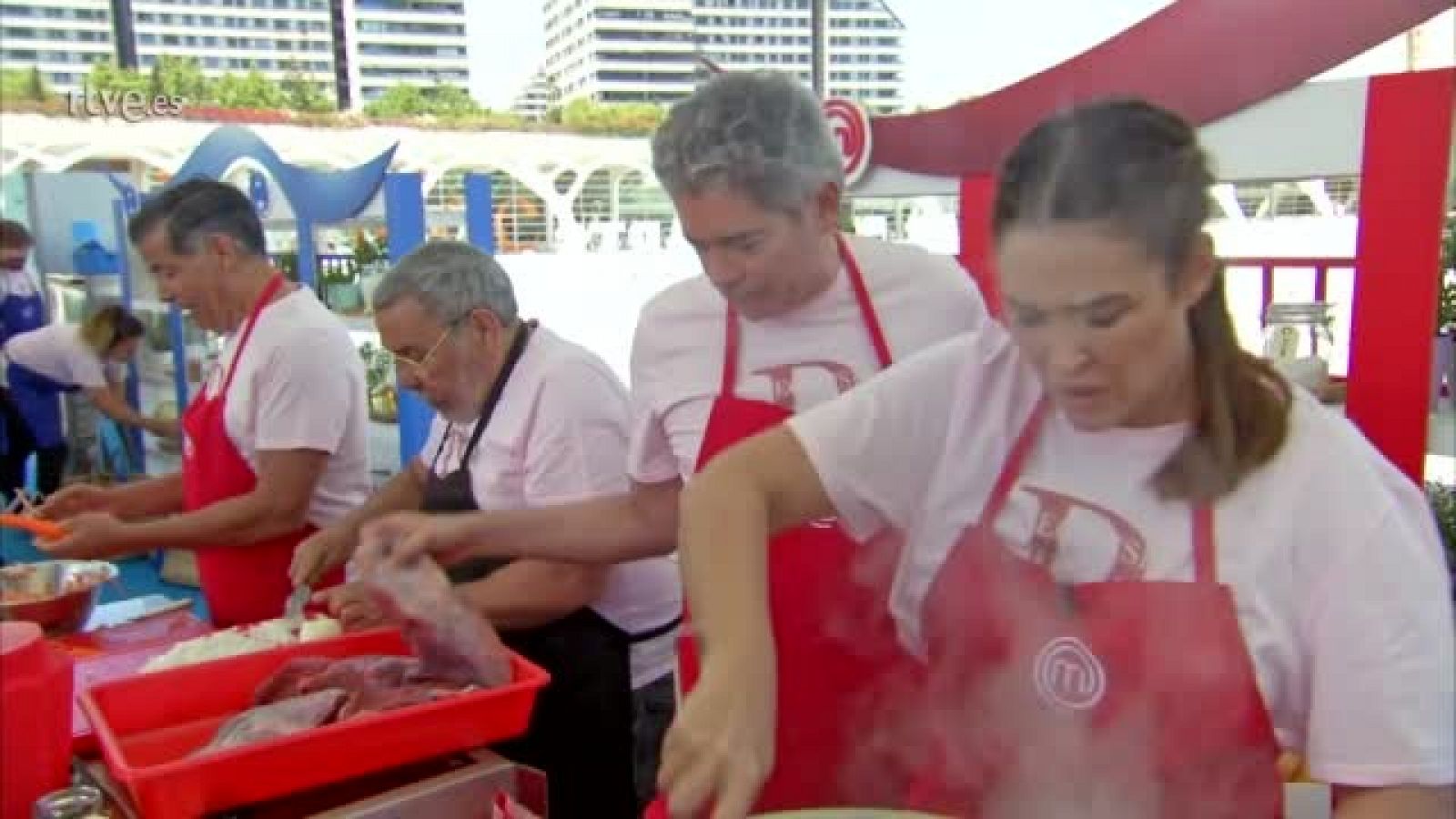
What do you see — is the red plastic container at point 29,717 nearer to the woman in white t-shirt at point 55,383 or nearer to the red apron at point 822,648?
the red apron at point 822,648

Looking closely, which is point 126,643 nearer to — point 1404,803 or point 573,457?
point 573,457

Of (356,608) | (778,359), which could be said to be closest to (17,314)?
(356,608)

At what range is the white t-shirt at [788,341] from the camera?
142 cm

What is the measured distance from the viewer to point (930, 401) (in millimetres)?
1033

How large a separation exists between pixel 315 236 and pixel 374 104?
333 centimetres

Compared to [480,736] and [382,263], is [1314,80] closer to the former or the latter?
[480,736]

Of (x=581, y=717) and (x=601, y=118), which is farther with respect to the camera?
(x=601, y=118)

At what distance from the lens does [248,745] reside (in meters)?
1.09

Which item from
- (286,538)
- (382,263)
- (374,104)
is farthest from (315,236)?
(374,104)

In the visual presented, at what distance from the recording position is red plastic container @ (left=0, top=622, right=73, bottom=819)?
3.40 feet

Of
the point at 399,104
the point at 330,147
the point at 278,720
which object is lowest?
the point at 278,720

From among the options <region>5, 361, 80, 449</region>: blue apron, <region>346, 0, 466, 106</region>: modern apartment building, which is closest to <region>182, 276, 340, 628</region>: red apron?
<region>5, 361, 80, 449</region>: blue apron

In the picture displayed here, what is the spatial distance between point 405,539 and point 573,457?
0.36m

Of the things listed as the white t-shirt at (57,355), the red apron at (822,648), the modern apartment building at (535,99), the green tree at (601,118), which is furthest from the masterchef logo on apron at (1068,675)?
the white t-shirt at (57,355)
